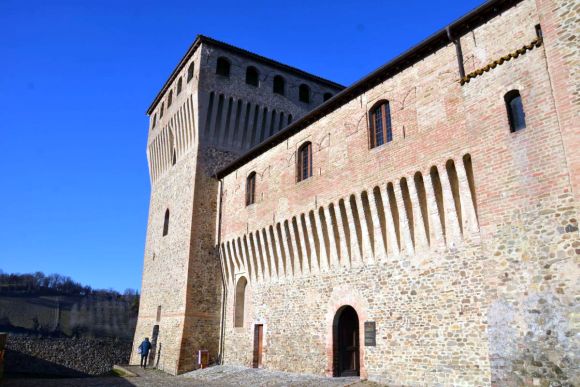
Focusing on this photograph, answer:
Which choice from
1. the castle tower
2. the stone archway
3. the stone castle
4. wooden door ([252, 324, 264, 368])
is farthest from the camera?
the castle tower

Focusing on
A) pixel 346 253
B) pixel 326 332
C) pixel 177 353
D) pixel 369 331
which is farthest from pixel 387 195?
pixel 177 353

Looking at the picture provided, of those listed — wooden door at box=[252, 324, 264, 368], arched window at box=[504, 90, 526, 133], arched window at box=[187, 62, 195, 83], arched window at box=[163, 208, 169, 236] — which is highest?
arched window at box=[187, 62, 195, 83]

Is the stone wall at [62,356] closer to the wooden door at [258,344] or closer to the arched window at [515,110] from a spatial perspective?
the wooden door at [258,344]

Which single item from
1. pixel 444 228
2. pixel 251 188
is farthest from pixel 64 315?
pixel 444 228

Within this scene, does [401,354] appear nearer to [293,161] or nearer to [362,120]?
[362,120]

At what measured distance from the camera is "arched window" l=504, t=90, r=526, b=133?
8.75m

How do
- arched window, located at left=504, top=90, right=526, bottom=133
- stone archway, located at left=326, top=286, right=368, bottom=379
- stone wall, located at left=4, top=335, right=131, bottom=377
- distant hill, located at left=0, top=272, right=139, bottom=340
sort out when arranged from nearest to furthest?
arched window, located at left=504, top=90, right=526, bottom=133 → stone archway, located at left=326, top=286, right=368, bottom=379 → stone wall, located at left=4, top=335, right=131, bottom=377 → distant hill, located at left=0, top=272, right=139, bottom=340

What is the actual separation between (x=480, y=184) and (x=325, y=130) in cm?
629

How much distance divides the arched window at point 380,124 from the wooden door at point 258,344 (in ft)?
25.8

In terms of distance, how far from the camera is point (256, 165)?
58.5 feet

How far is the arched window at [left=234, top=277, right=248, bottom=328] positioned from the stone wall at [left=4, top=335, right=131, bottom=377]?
1156 centimetres

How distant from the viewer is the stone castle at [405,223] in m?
7.91

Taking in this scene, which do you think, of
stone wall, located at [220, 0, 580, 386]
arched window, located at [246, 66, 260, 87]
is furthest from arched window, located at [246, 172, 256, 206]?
arched window, located at [246, 66, 260, 87]

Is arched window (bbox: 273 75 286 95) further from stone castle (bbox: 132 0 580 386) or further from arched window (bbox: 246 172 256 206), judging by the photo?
arched window (bbox: 246 172 256 206)
